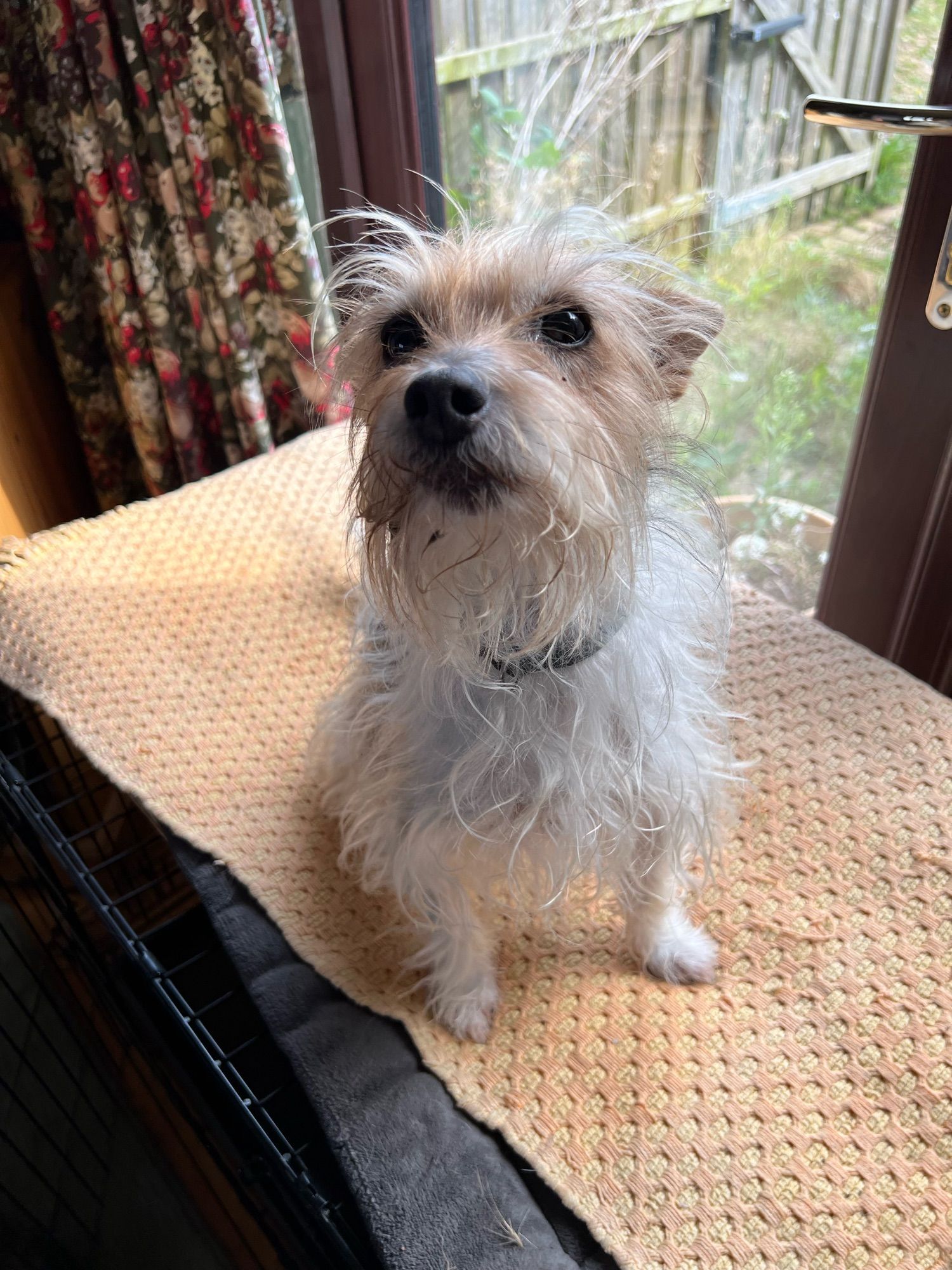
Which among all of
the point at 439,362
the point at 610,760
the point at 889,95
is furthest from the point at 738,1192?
the point at 889,95

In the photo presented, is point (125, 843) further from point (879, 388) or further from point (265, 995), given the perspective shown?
point (879, 388)

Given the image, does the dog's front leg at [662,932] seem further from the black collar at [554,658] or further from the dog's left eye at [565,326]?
the dog's left eye at [565,326]

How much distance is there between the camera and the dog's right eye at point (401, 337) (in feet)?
3.18

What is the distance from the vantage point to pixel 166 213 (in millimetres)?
1845

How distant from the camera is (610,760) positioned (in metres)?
1.06

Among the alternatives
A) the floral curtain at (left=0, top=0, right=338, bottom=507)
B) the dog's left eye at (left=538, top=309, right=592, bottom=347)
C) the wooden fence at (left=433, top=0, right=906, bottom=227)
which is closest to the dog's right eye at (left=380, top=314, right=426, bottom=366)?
the dog's left eye at (left=538, top=309, right=592, bottom=347)

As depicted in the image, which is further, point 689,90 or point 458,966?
point 689,90

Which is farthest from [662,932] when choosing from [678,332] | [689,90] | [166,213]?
[166,213]

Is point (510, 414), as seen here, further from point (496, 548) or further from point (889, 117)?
point (889, 117)

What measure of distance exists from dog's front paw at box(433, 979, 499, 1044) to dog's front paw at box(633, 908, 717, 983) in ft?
0.73

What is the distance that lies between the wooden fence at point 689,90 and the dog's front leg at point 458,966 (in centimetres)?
112

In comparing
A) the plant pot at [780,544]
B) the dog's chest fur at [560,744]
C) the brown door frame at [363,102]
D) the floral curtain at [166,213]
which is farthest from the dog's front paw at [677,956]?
the brown door frame at [363,102]

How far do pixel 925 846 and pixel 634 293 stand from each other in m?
0.85

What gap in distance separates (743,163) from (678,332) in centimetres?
89
